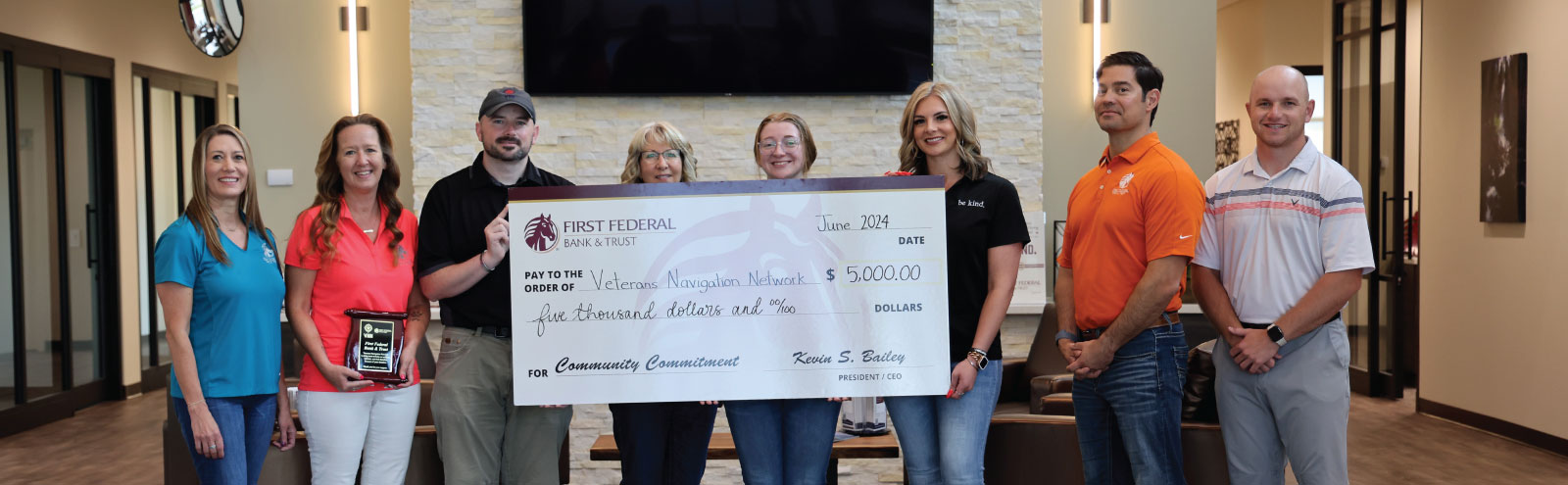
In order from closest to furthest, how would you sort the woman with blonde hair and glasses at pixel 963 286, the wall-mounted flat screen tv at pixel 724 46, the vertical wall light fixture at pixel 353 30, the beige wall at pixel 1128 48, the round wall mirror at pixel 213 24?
the woman with blonde hair and glasses at pixel 963 286, the wall-mounted flat screen tv at pixel 724 46, the round wall mirror at pixel 213 24, the vertical wall light fixture at pixel 353 30, the beige wall at pixel 1128 48

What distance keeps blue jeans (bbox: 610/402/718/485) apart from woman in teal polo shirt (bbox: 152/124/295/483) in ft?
2.92

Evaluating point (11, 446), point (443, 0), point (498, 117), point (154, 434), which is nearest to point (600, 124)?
point (443, 0)

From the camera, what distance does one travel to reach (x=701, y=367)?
2.61 metres

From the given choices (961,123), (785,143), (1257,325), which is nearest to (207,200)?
(785,143)

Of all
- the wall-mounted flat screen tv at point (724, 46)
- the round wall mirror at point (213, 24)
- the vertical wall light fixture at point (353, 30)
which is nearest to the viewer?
the wall-mounted flat screen tv at point (724, 46)

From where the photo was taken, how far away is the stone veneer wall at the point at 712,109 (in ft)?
17.4

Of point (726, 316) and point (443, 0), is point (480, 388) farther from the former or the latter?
point (443, 0)

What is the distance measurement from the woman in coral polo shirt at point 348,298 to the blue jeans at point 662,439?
556 millimetres

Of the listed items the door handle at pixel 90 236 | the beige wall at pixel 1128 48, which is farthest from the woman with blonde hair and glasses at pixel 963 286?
the door handle at pixel 90 236

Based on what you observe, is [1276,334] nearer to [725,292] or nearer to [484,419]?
[725,292]

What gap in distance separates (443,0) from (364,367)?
3.13 meters

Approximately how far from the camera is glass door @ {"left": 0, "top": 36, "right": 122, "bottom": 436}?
6.44 metres

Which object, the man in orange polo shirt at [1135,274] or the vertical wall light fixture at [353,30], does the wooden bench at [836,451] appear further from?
the vertical wall light fixture at [353,30]

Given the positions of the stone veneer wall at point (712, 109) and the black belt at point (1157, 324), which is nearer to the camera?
the black belt at point (1157, 324)
